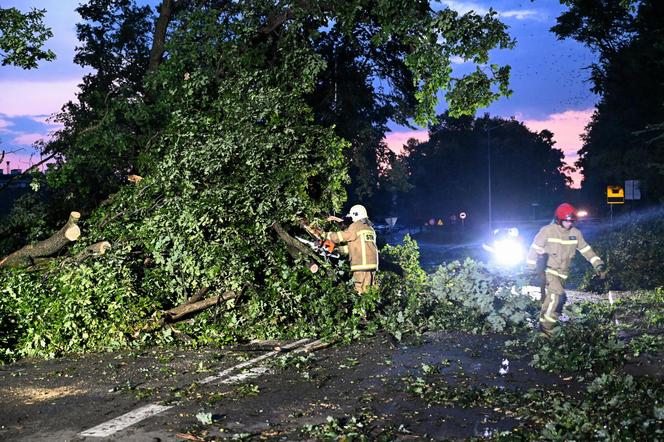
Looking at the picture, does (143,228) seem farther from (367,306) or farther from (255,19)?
(255,19)

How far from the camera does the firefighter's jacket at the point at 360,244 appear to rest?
982cm

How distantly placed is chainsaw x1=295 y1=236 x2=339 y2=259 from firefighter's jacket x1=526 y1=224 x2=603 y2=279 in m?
2.86

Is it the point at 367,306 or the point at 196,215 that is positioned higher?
the point at 196,215

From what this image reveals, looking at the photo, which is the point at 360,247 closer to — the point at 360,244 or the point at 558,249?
the point at 360,244

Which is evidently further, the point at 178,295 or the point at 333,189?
the point at 333,189

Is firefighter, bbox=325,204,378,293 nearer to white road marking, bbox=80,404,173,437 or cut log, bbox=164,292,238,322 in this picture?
cut log, bbox=164,292,238,322

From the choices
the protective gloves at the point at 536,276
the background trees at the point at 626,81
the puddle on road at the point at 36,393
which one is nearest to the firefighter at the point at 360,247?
the protective gloves at the point at 536,276

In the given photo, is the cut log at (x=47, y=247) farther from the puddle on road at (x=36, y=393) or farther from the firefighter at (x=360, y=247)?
the firefighter at (x=360, y=247)

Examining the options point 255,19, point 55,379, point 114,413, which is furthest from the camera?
point 255,19

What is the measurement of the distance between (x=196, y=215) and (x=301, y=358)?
2.56 metres

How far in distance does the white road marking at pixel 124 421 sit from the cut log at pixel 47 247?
4.55m

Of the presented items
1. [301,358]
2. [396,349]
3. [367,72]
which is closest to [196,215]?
[301,358]

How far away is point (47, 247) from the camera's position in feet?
32.3

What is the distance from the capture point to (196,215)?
347 inches
